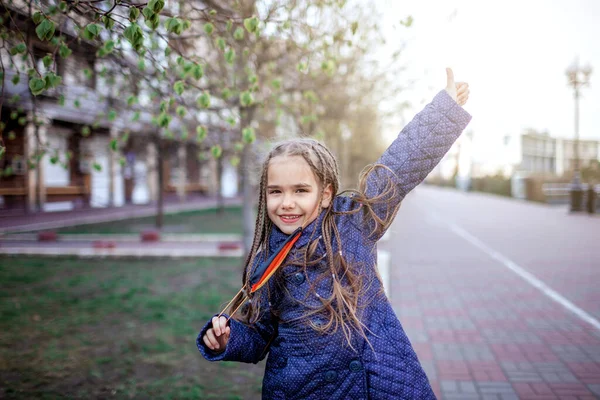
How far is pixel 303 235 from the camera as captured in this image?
1.89m

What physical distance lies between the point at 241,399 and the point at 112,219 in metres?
16.3

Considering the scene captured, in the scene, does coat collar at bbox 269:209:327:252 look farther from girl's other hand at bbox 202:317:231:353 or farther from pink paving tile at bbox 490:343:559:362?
pink paving tile at bbox 490:343:559:362

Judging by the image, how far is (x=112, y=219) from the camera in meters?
18.2

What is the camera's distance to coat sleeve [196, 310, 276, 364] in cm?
182

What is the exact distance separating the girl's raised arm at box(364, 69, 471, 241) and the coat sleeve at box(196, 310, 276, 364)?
2.21 feet

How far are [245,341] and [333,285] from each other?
451 mm

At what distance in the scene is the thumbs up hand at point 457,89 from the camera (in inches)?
73.7

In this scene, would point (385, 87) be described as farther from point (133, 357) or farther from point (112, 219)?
point (112, 219)

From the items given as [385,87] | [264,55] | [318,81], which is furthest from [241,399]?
[385,87]

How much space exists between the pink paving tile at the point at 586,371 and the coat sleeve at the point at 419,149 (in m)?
3.02

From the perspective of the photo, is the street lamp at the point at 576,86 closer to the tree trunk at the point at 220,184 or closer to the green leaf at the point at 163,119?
the tree trunk at the point at 220,184

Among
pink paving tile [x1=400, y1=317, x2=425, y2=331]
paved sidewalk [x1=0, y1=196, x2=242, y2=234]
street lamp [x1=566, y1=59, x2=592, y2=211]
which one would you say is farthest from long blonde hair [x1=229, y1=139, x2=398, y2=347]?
street lamp [x1=566, y1=59, x2=592, y2=211]

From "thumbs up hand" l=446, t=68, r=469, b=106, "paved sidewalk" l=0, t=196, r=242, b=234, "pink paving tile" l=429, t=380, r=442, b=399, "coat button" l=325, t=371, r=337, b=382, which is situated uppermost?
"thumbs up hand" l=446, t=68, r=469, b=106

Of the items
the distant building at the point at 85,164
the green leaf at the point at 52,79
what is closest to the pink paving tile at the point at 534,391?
the green leaf at the point at 52,79
